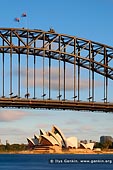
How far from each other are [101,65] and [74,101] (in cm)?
729

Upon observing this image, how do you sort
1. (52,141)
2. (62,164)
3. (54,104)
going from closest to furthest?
(54,104) → (62,164) → (52,141)

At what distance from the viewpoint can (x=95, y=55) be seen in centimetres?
7981

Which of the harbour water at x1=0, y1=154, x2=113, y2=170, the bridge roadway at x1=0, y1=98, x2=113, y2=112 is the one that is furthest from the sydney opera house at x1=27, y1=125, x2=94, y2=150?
the bridge roadway at x1=0, y1=98, x2=113, y2=112

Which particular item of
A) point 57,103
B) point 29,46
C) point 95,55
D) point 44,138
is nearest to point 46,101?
point 57,103

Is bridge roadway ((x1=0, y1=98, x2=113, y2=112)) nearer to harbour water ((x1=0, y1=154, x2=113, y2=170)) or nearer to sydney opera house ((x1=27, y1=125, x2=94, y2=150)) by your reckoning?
harbour water ((x1=0, y1=154, x2=113, y2=170))

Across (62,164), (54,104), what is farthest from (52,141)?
(54,104)

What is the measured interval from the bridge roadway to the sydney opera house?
7879 centimetres

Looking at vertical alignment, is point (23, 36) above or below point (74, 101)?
above

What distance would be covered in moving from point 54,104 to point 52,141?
85531 millimetres

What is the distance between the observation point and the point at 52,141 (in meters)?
157

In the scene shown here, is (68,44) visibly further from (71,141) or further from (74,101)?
(71,141)

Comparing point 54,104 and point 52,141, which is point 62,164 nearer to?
point 54,104

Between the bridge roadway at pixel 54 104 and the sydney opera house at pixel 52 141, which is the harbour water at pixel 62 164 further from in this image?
the sydney opera house at pixel 52 141

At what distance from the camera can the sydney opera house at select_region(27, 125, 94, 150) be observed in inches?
6176
